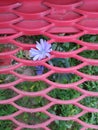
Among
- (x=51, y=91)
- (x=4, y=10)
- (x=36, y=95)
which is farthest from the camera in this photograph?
(x=51, y=91)

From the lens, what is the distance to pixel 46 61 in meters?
2.00

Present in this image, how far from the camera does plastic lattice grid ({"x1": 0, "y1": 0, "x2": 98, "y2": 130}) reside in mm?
1821

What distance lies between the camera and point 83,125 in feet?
6.86

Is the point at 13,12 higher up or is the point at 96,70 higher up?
the point at 13,12

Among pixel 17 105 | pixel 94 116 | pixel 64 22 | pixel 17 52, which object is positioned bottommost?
pixel 94 116

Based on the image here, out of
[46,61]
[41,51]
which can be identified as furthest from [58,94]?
[41,51]

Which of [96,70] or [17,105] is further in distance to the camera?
[96,70]

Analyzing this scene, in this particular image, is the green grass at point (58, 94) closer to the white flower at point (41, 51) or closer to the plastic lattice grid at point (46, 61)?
the plastic lattice grid at point (46, 61)

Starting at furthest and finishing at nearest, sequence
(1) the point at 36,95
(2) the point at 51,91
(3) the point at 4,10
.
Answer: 1. (2) the point at 51,91
2. (1) the point at 36,95
3. (3) the point at 4,10

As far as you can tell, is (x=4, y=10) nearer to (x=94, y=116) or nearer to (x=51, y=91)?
(x=51, y=91)

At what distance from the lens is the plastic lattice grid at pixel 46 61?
5.98 ft

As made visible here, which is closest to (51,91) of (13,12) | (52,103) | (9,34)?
(52,103)

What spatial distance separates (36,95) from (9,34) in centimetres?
39

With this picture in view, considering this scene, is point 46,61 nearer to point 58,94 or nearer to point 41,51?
point 41,51
